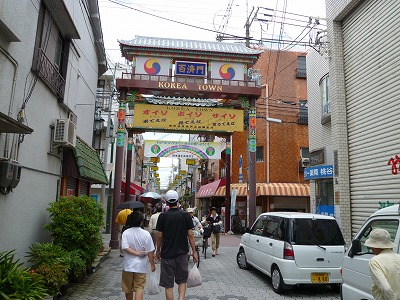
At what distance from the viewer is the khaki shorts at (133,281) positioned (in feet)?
17.7

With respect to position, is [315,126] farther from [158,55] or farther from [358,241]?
[358,241]

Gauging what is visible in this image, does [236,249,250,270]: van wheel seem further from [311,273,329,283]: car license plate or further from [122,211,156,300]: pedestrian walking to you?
[122,211,156,300]: pedestrian walking

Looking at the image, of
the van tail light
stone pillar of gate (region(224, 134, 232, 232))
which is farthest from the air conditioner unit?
stone pillar of gate (region(224, 134, 232, 232))

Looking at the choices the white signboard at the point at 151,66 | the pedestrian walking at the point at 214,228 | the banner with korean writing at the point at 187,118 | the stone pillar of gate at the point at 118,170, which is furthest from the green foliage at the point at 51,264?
the white signboard at the point at 151,66

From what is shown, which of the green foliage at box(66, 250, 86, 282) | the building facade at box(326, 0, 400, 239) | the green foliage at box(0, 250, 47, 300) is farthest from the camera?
the building facade at box(326, 0, 400, 239)

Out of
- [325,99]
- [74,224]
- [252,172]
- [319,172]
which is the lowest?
[74,224]

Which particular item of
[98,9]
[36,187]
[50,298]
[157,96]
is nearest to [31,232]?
[36,187]

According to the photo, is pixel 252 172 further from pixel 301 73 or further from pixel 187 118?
pixel 301 73

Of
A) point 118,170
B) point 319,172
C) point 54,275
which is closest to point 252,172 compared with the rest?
point 319,172

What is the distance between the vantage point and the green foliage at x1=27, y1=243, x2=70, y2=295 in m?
5.82

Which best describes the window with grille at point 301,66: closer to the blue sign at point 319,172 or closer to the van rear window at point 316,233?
the blue sign at point 319,172

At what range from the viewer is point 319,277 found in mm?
7109

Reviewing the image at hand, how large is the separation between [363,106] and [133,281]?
8.48 m

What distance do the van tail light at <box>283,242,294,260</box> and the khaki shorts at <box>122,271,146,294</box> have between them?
328 centimetres
